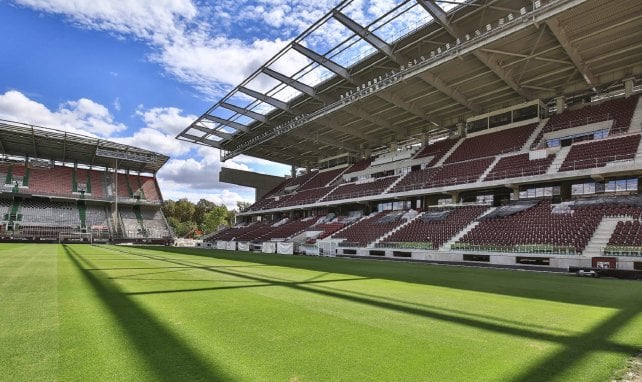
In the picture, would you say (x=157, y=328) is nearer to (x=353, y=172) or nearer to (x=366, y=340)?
(x=366, y=340)

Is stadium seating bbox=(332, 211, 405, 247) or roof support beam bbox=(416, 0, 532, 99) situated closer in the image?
roof support beam bbox=(416, 0, 532, 99)

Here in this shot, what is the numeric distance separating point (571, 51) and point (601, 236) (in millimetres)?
13577

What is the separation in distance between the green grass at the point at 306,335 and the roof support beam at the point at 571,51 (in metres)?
19.1

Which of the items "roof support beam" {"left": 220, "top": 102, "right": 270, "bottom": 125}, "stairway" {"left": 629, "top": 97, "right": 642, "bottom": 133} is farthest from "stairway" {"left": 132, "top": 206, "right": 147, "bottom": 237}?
"stairway" {"left": 629, "top": 97, "right": 642, "bottom": 133}

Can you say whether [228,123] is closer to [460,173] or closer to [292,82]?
[292,82]

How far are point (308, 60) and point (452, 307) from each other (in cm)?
2798

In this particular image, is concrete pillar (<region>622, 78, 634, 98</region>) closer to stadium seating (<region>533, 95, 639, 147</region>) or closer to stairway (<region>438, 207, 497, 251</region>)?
stadium seating (<region>533, 95, 639, 147</region>)

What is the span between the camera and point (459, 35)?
25.9 metres

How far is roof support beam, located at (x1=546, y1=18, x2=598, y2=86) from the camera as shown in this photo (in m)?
21.5

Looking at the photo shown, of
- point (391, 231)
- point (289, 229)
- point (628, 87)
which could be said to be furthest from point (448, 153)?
point (289, 229)

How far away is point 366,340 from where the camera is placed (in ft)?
15.7

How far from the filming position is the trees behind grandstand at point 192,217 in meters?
93.8

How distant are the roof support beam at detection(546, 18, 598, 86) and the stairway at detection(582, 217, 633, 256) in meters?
11.9

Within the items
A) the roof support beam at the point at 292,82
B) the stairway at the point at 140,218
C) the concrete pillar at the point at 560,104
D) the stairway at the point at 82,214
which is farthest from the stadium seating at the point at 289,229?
the concrete pillar at the point at 560,104
